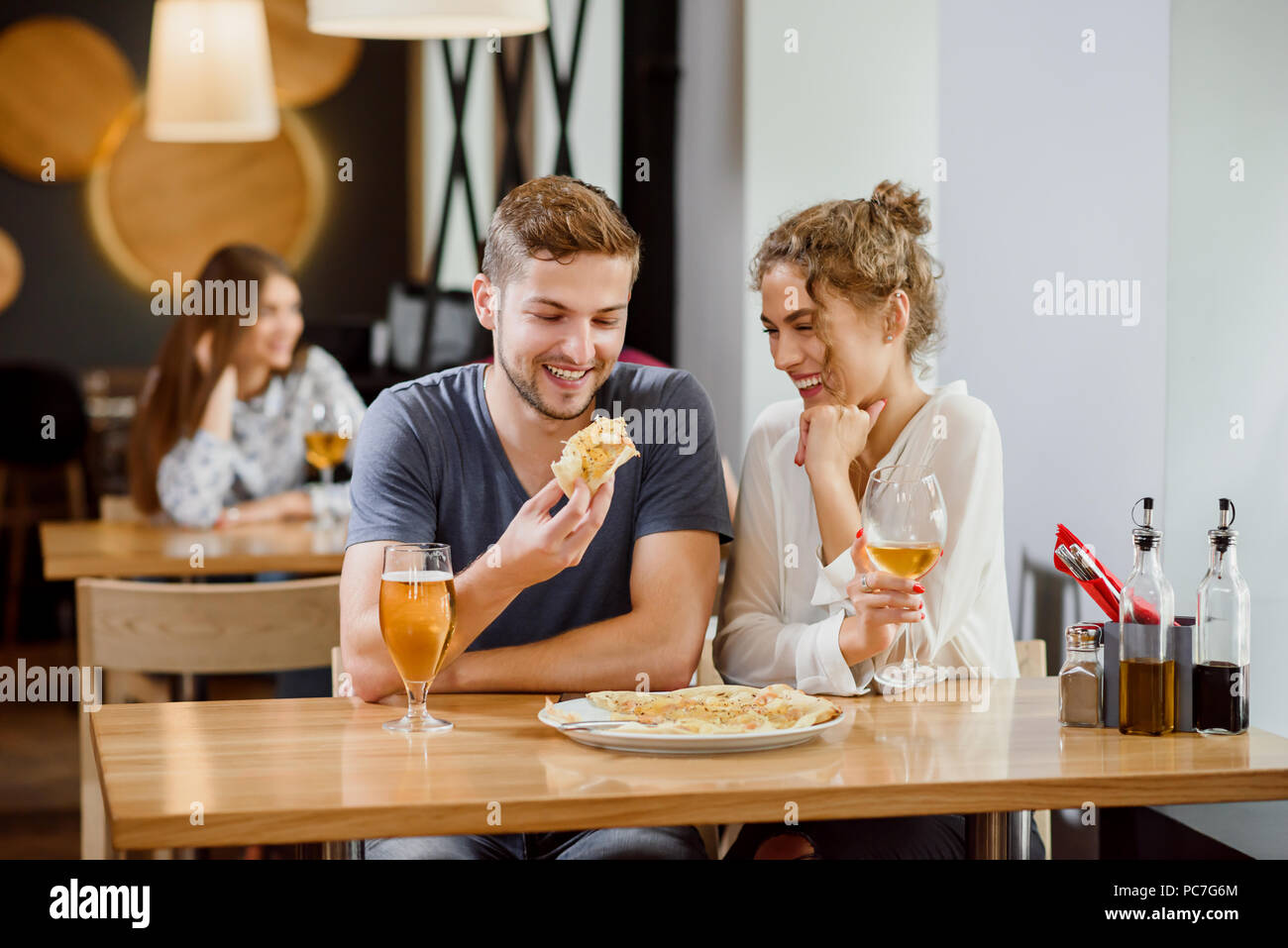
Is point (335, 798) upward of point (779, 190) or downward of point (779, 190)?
downward

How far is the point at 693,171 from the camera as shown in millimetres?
4523

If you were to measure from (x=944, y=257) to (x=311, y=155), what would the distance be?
4.95 m

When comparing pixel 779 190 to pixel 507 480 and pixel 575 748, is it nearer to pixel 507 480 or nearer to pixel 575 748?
pixel 507 480

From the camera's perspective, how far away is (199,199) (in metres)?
7.12

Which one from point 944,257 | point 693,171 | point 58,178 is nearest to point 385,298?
point 58,178

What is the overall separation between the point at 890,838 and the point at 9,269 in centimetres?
639

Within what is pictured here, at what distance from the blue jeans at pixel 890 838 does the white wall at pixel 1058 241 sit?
1.08 meters

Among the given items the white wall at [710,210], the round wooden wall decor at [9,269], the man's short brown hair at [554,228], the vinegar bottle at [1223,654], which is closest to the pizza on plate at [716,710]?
the vinegar bottle at [1223,654]

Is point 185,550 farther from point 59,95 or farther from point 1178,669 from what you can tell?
point 59,95

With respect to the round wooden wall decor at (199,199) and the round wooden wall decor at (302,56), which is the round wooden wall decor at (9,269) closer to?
the round wooden wall decor at (199,199)

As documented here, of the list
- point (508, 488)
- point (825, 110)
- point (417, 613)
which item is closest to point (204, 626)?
point (508, 488)

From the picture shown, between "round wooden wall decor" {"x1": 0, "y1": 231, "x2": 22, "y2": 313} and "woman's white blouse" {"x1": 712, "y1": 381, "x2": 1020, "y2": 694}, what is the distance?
597 centimetres

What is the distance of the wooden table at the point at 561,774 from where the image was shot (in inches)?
45.3

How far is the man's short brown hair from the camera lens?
5.88 ft
